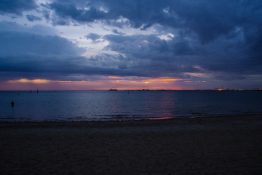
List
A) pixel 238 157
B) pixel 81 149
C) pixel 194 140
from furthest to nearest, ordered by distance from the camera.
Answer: pixel 194 140 → pixel 81 149 → pixel 238 157

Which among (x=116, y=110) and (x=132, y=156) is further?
(x=116, y=110)

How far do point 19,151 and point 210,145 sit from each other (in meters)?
9.36

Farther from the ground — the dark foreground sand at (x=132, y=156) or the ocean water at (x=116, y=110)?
the dark foreground sand at (x=132, y=156)

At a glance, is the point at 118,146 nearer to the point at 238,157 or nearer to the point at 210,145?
the point at 210,145

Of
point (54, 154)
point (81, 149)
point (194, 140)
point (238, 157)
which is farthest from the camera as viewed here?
point (194, 140)

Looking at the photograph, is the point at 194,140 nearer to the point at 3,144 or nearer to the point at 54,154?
the point at 54,154

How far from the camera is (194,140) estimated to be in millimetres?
12094

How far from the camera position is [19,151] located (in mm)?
9766

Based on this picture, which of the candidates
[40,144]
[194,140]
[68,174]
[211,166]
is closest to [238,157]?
[211,166]

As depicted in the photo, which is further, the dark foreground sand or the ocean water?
the ocean water

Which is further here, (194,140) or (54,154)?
(194,140)

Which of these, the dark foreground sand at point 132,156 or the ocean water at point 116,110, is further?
the ocean water at point 116,110

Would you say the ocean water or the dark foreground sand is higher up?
the dark foreground sand

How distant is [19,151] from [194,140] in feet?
30.0
